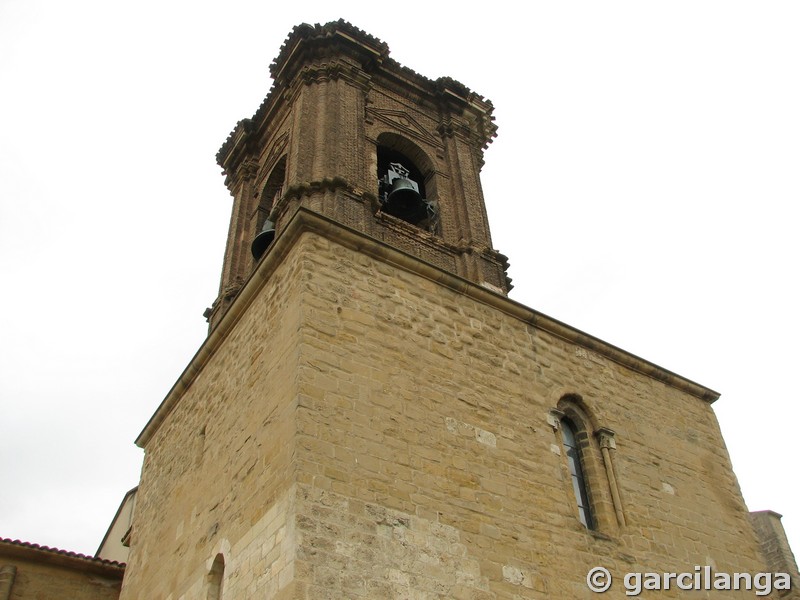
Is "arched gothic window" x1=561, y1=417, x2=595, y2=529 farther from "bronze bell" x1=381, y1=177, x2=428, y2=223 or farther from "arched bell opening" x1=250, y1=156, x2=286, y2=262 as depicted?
"arched bell opening" x1=250, y1=156, x2=286, y2=262

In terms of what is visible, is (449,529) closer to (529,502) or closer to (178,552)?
(529,502)

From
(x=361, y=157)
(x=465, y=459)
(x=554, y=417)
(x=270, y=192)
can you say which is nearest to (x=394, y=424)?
(x=465, y=459)

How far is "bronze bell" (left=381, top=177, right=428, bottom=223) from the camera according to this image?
12008 mm

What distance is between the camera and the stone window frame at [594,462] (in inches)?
368

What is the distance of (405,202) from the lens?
39.8ft

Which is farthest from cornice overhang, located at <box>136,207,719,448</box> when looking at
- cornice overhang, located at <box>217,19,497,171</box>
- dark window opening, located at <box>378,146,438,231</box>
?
cornice overhang, located at <box>217,19,497,171</box>

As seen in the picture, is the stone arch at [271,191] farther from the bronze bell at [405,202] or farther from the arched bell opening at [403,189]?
the bronze bell at [405,202]

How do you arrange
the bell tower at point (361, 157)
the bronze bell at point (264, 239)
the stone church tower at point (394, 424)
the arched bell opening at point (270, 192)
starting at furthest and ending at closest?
1. the arched bell opening at point (270, 192)
2. the bronze bell at point (264, 239)
3. the bell tower at point (361, 157)
4. the stone church tower at point (394, 424)

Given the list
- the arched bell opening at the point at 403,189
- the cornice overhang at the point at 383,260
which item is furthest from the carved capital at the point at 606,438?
the arched bell opening at the point at 403,189

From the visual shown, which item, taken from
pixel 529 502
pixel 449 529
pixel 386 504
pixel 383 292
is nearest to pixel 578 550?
pixel 529 502

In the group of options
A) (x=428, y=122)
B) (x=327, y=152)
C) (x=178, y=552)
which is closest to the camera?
(x=178, y=552)

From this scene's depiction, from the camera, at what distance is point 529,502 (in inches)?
344

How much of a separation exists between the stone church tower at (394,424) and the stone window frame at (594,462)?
3 cm

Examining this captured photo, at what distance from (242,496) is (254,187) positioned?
728cm
